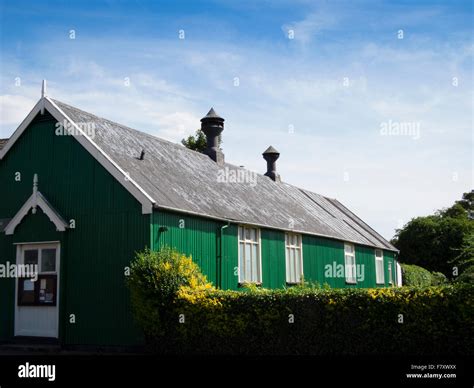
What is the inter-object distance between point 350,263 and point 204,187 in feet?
39.1

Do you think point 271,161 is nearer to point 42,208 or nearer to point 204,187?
point 204,187

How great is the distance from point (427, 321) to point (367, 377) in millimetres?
2365

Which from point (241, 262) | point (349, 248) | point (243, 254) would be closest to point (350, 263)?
point (349, 248)

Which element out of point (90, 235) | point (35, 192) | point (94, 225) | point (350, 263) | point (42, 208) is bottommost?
point (350, 263)

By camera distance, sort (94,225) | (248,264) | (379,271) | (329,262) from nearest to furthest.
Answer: (94,225) < (248,264) < (329,262) < (379,271)

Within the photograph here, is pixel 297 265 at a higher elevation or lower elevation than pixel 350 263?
lower

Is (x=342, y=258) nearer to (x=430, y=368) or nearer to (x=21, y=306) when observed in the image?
(x=21, y=306)

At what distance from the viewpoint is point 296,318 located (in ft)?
46.9

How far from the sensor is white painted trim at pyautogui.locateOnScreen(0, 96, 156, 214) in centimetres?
1666

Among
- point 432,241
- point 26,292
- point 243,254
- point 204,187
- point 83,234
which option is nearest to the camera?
point 83,234

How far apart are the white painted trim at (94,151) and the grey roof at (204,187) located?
402 millimetres

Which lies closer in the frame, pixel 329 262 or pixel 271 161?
pixel 329 262

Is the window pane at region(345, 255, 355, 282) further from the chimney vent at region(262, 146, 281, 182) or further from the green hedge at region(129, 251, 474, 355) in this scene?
the green hedge at region(129, 251, 474, 355)

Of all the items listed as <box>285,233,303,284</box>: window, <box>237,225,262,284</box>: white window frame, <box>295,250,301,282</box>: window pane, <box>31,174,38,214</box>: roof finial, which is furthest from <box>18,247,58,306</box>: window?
<box>295,250,301,282</box>: window pane
